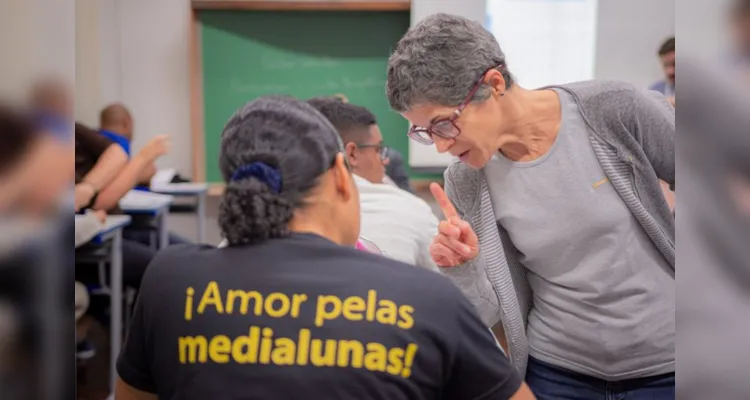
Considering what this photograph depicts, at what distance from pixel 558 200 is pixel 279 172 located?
0.45m

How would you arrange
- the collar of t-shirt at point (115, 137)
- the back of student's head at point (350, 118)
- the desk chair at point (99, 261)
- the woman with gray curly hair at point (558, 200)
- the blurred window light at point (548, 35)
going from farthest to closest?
the blurred window light at point (548, 35) → the desk chair at point (99, 261) → the collar of t-shirt at point (115, 137) → the back of student's head at point (350, 118) → the woman with gray curly hair at point (558, 200)

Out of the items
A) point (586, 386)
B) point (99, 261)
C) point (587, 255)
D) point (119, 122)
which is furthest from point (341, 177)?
point (119, 122)

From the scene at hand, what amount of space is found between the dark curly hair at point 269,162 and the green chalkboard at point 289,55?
2.61m

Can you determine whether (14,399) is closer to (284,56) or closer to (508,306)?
(508,306)

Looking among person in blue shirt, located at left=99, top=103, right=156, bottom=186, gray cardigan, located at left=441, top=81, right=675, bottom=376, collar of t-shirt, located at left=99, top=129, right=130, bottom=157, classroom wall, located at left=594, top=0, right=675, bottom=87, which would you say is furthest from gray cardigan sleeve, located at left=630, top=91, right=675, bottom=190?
person in blue shirt, located at left=99, top=103, right=156, bottom=186

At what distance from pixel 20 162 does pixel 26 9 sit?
107 millimetres

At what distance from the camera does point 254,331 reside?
2.44ft

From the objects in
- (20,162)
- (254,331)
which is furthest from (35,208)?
(254,331)

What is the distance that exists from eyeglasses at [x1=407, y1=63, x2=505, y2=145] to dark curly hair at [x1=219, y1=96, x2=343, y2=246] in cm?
21

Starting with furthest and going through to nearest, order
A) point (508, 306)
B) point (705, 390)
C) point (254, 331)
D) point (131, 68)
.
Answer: point (131, 68) < point (508, 306) < point (254, 331) < point (705, 390)

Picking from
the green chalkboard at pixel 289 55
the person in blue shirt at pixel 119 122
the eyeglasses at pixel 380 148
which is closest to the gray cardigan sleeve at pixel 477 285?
the eyeglasses at pixel 380 148

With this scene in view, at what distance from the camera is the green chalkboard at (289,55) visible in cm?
344

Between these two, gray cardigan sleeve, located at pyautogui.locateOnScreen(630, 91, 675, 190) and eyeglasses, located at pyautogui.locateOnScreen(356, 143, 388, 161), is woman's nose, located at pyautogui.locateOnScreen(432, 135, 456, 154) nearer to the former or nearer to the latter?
gray cardigan sleeve, located at pyautogui.locateOnScreen(630, 91, 675, 190)

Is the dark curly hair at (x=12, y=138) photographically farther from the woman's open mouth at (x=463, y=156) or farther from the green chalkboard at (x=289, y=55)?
the green chalkboard at (x=289, y=55)
